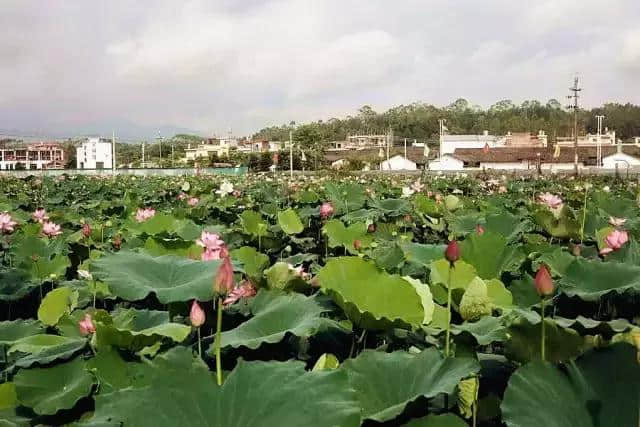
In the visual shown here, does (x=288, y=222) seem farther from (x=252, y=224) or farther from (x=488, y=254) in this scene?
(x=488, y=254)

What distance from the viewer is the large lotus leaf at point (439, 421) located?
2.15ft

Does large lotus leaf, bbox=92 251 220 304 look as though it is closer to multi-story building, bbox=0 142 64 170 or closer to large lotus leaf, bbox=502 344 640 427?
large lotus leaf, bbox=502 344 640 427

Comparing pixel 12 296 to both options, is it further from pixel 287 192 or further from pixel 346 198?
pixel 287 192

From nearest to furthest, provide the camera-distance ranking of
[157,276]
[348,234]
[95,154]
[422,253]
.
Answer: [157,276] → [422,253] → [348,234] → [95,154]

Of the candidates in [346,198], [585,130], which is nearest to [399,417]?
[346,198]

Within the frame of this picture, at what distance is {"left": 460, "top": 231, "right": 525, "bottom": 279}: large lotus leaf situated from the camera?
4.80 ft

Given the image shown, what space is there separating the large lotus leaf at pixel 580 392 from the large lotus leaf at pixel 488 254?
77 centimetres

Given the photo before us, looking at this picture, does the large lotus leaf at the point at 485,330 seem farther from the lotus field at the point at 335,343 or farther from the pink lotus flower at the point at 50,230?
the pink lotus flower at the point at 50,230

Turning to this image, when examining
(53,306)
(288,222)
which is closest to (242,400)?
(53,306)

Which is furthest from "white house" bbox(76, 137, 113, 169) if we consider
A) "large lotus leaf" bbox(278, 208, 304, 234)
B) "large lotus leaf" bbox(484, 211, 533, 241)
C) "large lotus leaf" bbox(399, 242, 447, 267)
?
"large lotus leaf" bbox(399, 242, 447, 267)

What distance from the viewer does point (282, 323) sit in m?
1.03

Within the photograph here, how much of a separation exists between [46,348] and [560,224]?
1.81 m

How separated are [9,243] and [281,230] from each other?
1.10 metres

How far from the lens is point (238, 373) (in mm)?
616
